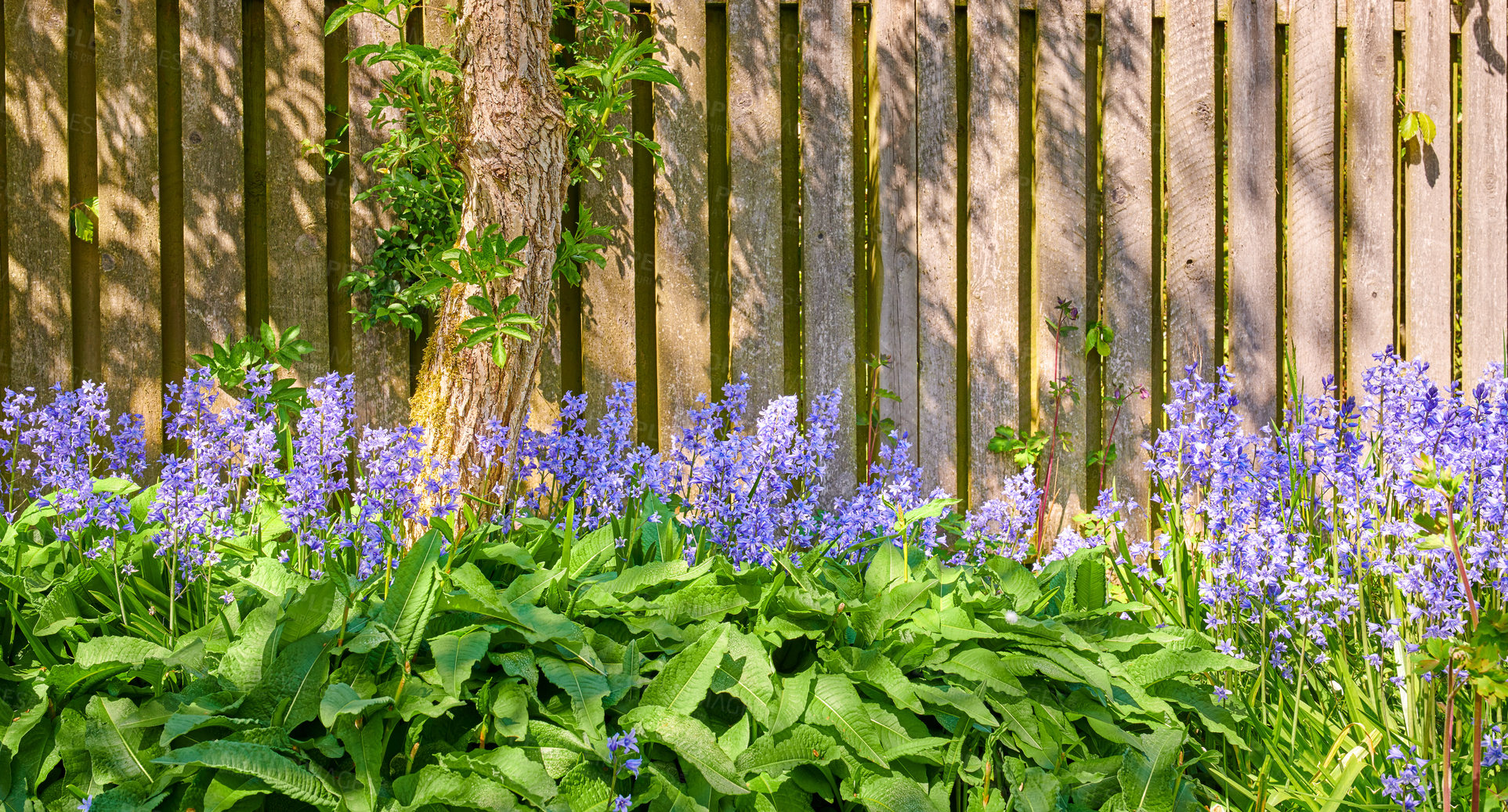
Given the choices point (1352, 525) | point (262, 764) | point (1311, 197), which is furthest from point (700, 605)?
point (1311, 197)

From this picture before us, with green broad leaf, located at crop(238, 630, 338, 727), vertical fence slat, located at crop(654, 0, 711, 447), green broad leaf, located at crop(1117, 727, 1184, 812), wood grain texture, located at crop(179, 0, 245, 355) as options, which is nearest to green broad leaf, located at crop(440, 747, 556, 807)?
green broad leaf, located at crop(238, 630, 338, 727)

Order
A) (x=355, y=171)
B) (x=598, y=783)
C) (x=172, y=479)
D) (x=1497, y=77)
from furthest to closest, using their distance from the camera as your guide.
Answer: (x=1497, y=77) → (x=355, y=171) → (x=172, y=479) → (x=598, y=783)

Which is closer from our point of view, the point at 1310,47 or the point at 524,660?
the point at 524,660

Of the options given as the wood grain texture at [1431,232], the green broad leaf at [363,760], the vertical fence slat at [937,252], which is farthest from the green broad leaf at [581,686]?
the wood grain texture at [1431,232]

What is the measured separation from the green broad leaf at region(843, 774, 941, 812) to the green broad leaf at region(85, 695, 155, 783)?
3.48ft

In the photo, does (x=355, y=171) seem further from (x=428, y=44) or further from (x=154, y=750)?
(x=154, y=750)

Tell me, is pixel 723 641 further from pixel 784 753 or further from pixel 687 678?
pixel 784 753

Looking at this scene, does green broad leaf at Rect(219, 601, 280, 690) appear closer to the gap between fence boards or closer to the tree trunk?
the tree trunk

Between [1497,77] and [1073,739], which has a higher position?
[1497,77]

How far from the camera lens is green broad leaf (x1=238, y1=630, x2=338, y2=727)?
1.53 metres

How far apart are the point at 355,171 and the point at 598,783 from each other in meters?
2.40

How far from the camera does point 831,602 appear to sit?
1.83m

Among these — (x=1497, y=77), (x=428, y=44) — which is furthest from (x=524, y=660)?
(x=1497, y=77)

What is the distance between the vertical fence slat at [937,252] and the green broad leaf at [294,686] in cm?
230
